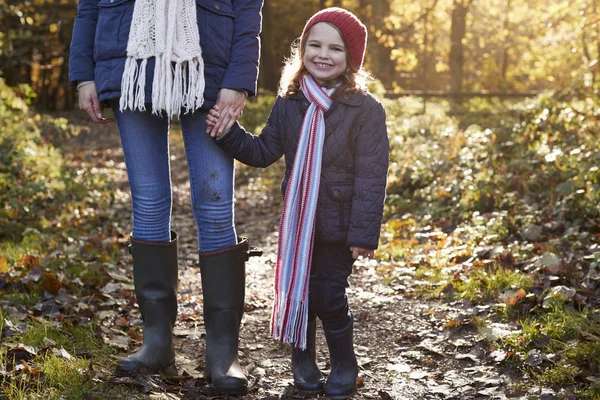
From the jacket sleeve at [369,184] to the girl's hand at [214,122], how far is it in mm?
561

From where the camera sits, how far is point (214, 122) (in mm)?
2877

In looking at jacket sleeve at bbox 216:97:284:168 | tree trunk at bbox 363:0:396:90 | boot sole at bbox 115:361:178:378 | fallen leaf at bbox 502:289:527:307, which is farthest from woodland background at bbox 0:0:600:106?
boot sole at bbox 115:361:178:378

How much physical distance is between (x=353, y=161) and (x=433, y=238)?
3.19 meters

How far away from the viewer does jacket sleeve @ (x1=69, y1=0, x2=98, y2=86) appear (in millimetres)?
3018

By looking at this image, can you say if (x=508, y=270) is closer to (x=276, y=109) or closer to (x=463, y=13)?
(x=276, y=109)

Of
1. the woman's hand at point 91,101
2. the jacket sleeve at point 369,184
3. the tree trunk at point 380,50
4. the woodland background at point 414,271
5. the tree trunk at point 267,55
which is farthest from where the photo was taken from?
the tree trunk at point 267,55

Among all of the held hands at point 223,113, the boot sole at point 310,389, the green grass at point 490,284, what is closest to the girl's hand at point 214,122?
the held hands at point 223,113

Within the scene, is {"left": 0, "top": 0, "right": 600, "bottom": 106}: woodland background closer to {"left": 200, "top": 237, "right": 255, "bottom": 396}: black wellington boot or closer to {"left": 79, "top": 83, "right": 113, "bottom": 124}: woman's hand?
{"left": 200, "top": 237, "right": 255, "bottom": 396}: black wellington boot

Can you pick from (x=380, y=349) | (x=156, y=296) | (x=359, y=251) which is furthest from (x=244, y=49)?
(x=380, y=349)

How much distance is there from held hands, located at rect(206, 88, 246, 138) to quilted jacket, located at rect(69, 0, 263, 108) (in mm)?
33

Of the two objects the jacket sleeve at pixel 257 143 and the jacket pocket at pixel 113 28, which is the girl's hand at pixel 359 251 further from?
the jacket pocket at pixel 113 28

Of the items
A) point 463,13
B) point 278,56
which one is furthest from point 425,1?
point 278,56

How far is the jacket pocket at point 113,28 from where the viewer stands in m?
2.89

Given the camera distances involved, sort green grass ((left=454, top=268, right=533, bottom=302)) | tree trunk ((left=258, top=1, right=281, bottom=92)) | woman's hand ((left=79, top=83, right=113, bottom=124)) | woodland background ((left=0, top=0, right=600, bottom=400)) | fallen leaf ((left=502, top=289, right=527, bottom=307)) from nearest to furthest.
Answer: woman's hand ((left=79, top=83, right=113, bottom=124))
woodland background ((left=0, top=0, right=600, bottom=400))
fallen leaf ((left=502, top=289, right=527, bottom=307))
green grass ((left=454, top=268, right=533, bottom=302))
tree trunk ((left=258, top=1, right=281, bottom=92))
